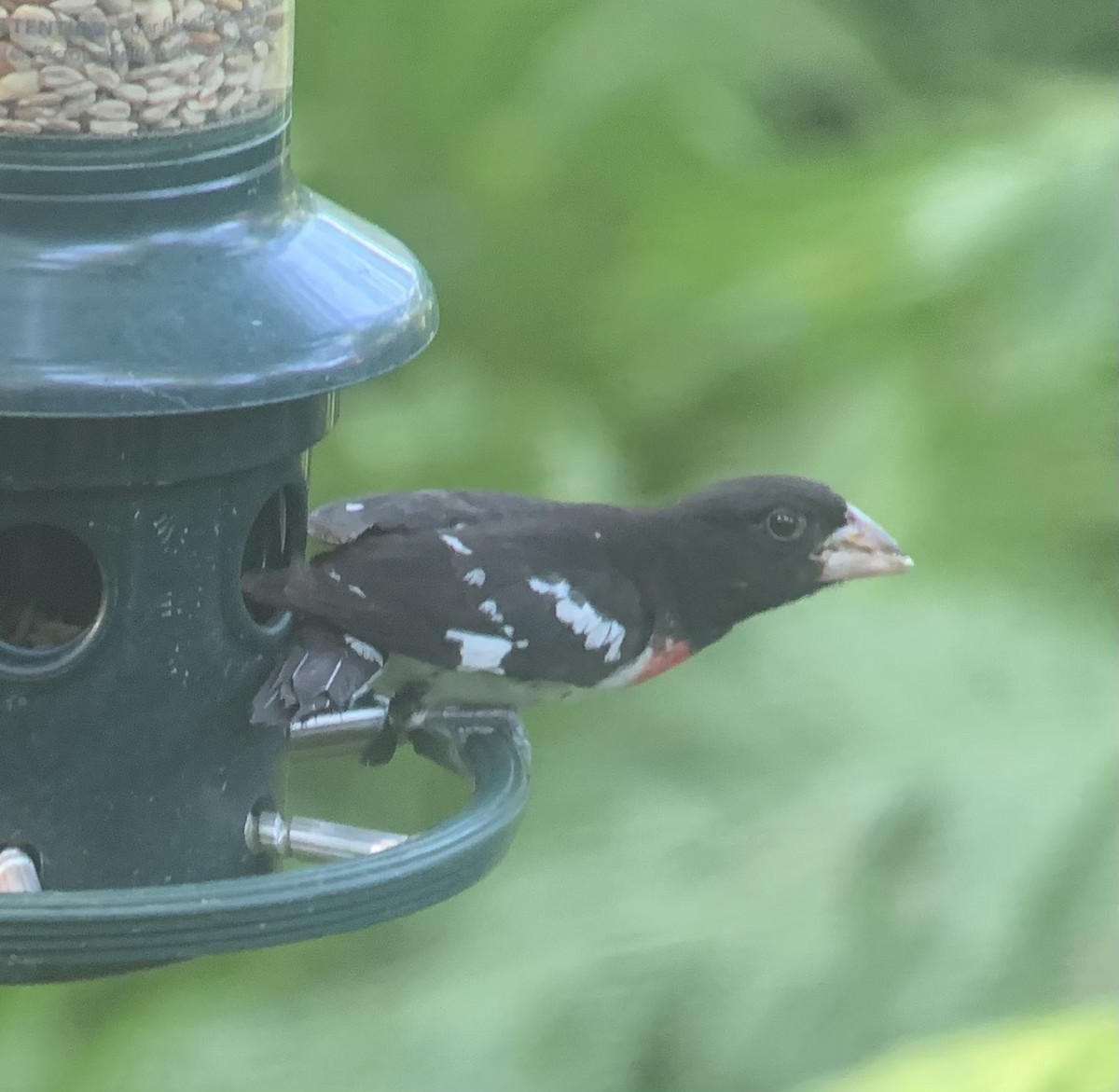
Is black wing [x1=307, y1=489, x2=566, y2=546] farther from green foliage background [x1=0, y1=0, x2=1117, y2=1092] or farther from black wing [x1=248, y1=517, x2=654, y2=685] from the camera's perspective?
green foliage background [x1=0, y1=0, x2=1117, y2=1092]

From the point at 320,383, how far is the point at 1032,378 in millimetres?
2084

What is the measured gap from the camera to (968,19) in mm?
5121

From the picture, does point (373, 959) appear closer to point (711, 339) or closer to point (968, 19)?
point (711, 339)

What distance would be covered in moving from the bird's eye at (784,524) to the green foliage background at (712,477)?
547 millimetres

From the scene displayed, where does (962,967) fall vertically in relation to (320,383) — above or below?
below

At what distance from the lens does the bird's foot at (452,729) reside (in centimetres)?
322

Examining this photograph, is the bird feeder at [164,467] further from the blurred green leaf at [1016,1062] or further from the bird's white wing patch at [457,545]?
the blurred green leaf at [1016,1062]

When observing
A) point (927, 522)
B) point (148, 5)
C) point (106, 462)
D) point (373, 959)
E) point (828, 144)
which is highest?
point (148, 5)

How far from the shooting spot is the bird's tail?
2836 mm

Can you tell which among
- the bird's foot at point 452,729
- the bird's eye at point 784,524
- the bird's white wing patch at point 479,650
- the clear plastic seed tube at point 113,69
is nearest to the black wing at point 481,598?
the bird's white wing patch at point 479,650

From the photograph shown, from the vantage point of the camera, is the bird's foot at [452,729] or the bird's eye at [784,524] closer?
the bird's foot at [452,729]

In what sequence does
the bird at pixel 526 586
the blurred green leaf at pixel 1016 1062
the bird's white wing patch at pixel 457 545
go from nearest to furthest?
the blurred green leaf at pixel 1016 1062, the bird at pixel 526 586, the bird's white wing patch at pixel 457 545

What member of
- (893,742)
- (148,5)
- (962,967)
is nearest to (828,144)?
(893,742)

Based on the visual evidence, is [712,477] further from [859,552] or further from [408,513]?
[408,513]
